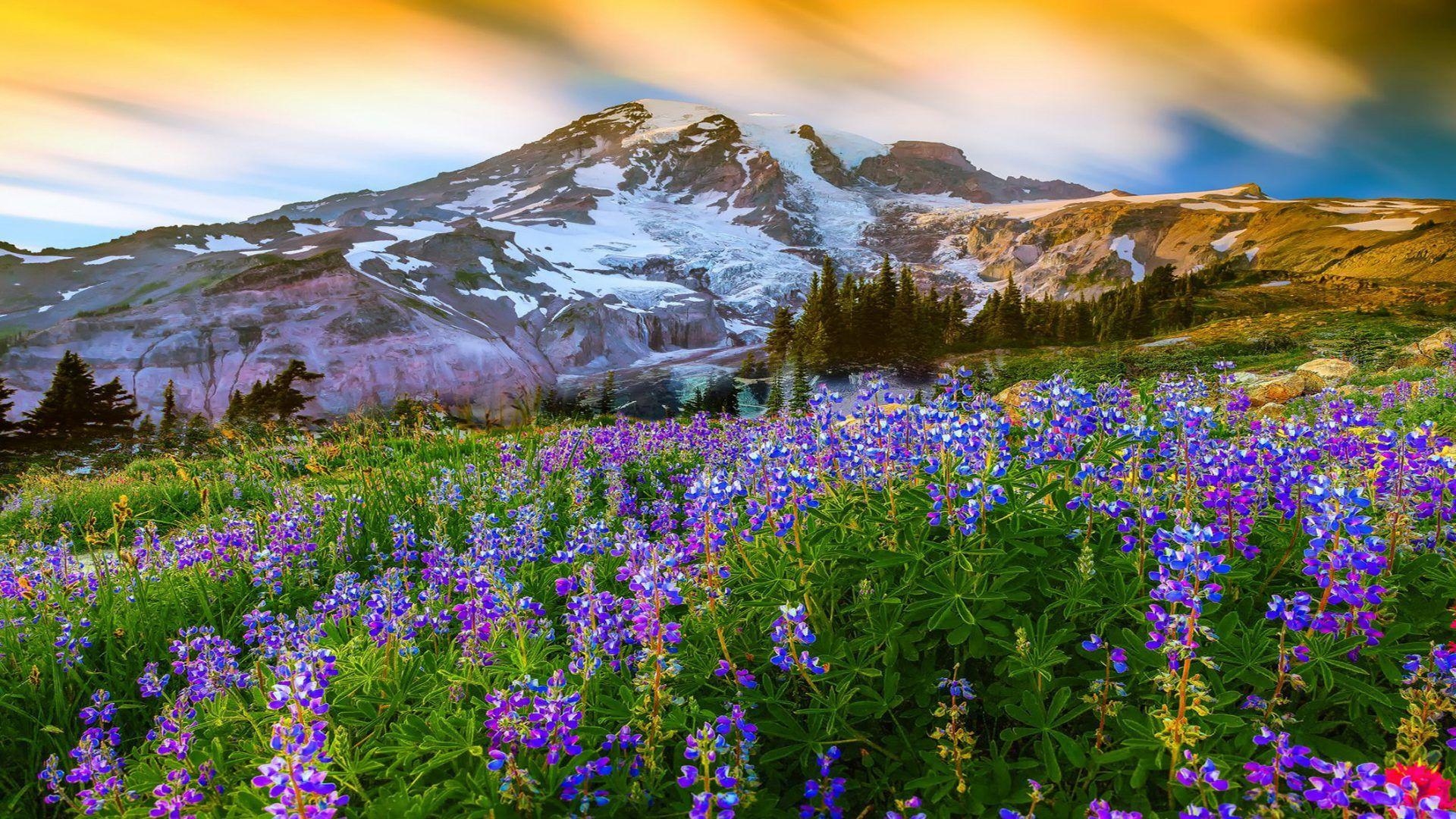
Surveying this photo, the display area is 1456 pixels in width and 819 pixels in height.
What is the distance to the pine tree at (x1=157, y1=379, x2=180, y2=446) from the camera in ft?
51.9

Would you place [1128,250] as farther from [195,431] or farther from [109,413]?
[109,413]

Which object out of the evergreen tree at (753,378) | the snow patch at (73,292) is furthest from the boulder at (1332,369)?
the snow patch at (73,292)

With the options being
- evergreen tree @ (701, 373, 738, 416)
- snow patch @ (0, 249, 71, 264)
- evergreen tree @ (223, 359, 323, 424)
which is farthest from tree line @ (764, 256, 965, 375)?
snow patch @ (0, 249, 71, 264)

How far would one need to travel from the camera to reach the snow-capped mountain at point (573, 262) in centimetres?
1673

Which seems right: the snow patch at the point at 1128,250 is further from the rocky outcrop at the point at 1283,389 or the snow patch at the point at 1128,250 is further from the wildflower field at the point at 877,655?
the wildflower field at the point at 877,655

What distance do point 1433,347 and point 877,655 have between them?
57.5 ft

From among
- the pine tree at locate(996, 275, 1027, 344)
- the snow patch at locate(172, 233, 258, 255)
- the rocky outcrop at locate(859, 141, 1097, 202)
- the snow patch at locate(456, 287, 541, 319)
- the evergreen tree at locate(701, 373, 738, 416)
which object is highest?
the rocky outcrop at locate(859, 141, 1097, 202)

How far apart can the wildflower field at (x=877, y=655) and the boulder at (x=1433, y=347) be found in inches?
509

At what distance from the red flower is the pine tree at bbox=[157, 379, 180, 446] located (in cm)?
2096

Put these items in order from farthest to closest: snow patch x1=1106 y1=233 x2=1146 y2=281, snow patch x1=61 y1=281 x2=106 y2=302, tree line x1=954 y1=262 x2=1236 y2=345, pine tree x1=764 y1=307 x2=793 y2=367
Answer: snow patch x1=1106 y1=233 x2=1146 y2=281 → pine tree x1=764 y1=307 x2=793 y2=367 → snow patch x1=61 y1=281 x2=106 y2=302 → tree line x1=954 y1=262 x2=1236 y2=345

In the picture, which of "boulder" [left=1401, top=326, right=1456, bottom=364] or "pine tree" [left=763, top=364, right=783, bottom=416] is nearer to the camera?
"boulder" [left=1401, top=326, right=1456, bottom=364]

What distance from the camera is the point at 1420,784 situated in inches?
57.2

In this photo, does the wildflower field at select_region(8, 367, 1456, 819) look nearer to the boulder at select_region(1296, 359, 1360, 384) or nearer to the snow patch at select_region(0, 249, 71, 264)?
the boulder at select_region(1296, 359, 1360, 384)

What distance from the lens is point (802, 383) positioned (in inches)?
658
